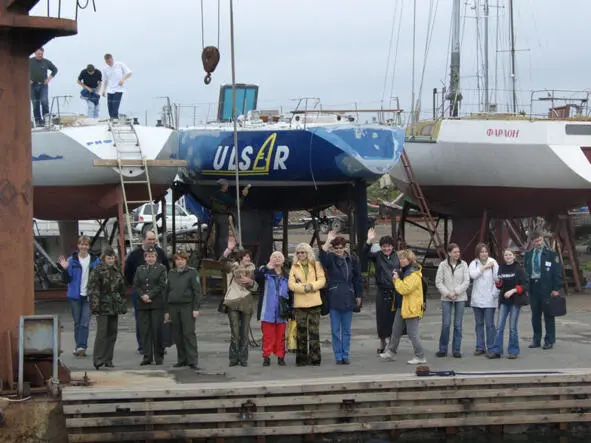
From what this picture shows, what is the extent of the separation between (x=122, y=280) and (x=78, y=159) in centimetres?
816

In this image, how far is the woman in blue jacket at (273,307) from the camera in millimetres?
11852

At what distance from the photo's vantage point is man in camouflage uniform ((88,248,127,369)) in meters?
11.8

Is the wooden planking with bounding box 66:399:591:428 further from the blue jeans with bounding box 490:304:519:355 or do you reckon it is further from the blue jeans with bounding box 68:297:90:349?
the blue jeans with bounding box 68:297:90:349

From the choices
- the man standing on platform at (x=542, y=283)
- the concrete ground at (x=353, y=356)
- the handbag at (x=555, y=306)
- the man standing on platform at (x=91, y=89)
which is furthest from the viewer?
the man standing on platform at (x=91, y=89)

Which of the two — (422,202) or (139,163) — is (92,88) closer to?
(139,163)

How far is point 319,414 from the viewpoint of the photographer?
33.1 ft

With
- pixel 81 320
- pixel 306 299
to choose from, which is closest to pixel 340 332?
pixel 306 299

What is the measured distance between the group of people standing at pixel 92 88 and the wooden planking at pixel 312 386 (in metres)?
11.5

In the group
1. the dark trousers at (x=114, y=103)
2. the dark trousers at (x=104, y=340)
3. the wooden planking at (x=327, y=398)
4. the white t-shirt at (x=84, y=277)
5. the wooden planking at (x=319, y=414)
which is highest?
the dark trousers at (x=114, y=103)

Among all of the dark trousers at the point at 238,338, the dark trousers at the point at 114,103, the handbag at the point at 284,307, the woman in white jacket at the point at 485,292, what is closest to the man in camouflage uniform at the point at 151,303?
the dark trousers at the point at 238,338

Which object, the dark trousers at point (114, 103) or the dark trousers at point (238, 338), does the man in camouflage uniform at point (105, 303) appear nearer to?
the dark trousers at point (238, 338)

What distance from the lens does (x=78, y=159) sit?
64.8 ft

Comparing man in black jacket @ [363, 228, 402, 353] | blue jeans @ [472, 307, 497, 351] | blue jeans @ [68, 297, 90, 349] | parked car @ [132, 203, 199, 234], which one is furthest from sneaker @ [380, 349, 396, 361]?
parked car @ [132, 203, 199, 234]

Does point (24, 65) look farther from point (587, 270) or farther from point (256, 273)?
point (587, 270)
